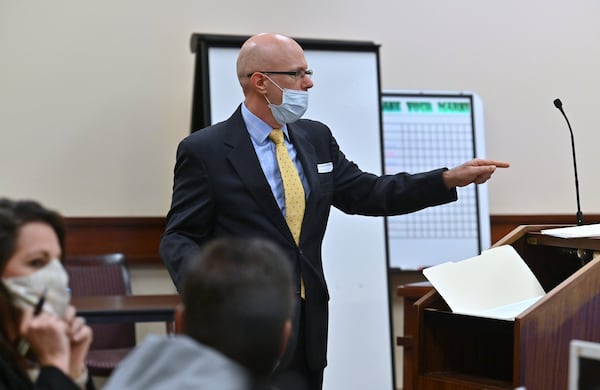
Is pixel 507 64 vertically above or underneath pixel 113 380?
above

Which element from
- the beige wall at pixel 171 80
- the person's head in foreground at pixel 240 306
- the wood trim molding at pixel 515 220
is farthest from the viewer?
the wood trim molding at pixel 515 220

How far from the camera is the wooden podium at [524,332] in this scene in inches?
73.9

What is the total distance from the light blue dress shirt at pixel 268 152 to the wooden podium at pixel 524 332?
24.0 inches

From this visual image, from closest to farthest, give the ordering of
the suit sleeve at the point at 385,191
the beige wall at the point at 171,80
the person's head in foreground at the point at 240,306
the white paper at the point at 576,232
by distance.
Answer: the person's head in foreground at the point at 240,306
the white paper at the point at 576,232
the suit sleeve at the point at 385,191
the beige wall at the point at 171,80

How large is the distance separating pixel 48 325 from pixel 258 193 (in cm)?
124

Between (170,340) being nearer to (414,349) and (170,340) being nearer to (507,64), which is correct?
(414,349)

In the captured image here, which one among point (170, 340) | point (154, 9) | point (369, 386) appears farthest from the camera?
point (154, 9)

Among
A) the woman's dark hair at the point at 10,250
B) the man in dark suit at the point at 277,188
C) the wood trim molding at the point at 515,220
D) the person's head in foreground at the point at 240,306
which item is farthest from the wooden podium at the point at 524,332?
the wood trim molding at the point at 515,220

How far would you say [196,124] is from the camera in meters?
4.24

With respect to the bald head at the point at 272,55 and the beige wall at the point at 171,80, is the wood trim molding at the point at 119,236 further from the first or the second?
the bald head at the point at 272,55

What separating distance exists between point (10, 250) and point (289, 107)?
1.46 metres

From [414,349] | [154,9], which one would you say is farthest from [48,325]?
[154,9]

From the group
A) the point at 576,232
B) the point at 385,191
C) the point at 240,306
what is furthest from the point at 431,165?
the point at 240,306

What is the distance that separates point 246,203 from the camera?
2561mm
